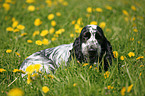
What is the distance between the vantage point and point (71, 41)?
388cm

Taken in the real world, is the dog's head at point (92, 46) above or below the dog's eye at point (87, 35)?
below

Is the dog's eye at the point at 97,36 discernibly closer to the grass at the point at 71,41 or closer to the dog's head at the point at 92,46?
the dog's head at the point at 92,46

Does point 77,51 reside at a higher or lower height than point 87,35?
lower

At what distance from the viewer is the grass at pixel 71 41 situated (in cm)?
219

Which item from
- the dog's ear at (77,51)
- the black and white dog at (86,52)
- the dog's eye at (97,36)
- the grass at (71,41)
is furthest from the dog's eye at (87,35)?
the grass at (71,41)

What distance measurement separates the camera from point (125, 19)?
509 centimetres

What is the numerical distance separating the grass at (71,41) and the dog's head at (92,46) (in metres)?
0.16

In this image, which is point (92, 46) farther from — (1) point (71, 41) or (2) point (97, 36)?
(1) point (71, 41)

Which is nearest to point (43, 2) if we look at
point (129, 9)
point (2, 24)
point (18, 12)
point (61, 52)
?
point (18, 12)

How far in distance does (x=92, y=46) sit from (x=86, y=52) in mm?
155

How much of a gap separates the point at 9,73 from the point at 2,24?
8.88ft

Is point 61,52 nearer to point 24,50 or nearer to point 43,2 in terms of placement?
point 24,50

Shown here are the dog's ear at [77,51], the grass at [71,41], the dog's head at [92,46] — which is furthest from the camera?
the dog's ear at [77,51]

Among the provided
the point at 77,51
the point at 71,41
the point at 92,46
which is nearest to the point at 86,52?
the point at 92,46
